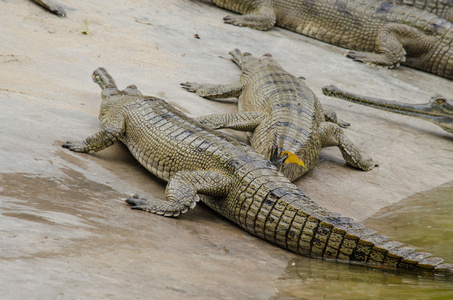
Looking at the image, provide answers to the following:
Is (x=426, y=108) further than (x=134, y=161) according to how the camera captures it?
Yes

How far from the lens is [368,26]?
971 centimetres

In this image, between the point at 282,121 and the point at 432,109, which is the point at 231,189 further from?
the point at 432,109

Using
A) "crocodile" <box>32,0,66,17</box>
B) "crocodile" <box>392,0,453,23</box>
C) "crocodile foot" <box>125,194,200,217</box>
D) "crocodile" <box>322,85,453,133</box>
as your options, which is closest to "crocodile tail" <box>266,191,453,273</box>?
"crocodile foot" <box>125,194,200,217</box>

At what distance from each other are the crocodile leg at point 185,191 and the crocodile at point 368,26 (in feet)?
19.8

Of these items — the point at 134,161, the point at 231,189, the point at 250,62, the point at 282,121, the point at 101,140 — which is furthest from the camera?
the point at 250,62

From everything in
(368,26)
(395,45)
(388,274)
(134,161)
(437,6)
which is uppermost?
(437,6)

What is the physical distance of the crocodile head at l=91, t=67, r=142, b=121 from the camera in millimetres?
5125

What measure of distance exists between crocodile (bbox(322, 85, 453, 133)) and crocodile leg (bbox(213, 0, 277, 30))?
11.1ft

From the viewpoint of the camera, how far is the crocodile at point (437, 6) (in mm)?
10414

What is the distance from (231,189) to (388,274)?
1337 mm

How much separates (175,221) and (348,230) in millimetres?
1222

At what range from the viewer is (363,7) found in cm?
987

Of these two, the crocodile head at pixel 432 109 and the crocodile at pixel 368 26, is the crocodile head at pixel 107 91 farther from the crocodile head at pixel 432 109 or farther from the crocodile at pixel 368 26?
the crocodile at pixel 368 26

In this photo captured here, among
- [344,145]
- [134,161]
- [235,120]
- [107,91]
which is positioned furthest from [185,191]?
[344,145]
